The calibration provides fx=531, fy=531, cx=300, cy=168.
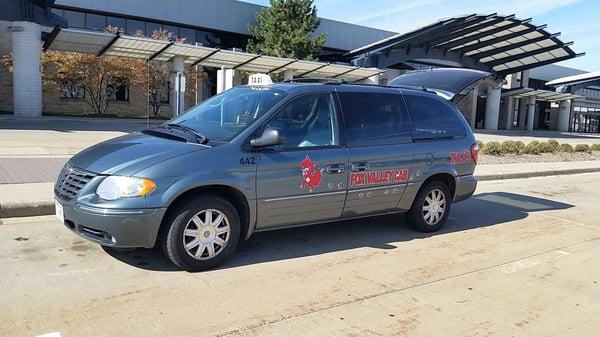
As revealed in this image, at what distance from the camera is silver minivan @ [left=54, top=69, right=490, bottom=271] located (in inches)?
181

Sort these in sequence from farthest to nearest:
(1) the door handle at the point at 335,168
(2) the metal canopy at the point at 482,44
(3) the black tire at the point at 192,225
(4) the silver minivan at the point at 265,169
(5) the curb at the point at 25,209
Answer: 1. (2) the metal canopy at the point at 482,44
2. (5) the curb at the point at 25,209
3. (1) the door handle at the point at 335,168
4. (3) the black tire at the point at 192,225
5. (4) the silver minivan at the point at 265,169

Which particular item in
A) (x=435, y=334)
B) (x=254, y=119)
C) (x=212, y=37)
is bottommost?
(x=435, y=334)

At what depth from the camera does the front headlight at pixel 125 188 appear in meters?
4.51

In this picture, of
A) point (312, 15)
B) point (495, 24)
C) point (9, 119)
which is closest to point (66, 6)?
point (9, 119)

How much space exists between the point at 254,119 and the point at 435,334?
Result: 2627 mm

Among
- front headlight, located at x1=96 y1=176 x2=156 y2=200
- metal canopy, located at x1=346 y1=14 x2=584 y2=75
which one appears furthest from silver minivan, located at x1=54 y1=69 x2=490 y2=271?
metal canopy, located at x1=346 y1=14 x2=584 y2=75

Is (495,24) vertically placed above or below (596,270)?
above

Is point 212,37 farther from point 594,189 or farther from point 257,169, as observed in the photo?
point 257,169

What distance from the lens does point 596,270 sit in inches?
225

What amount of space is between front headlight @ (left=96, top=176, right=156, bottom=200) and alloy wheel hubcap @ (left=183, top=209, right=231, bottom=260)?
0.53 meters

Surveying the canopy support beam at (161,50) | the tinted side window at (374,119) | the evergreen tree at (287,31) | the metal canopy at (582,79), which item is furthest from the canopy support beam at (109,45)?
the metal canopy at (582,79)

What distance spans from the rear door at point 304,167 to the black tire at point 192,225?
0.35m

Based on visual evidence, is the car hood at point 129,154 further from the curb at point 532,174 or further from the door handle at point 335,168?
the curb at point 532,174

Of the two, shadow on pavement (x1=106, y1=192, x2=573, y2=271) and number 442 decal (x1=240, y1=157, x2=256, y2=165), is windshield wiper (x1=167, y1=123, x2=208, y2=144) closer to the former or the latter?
number 442 decal (x1=240, y1=157, x2=256, y2=165)
